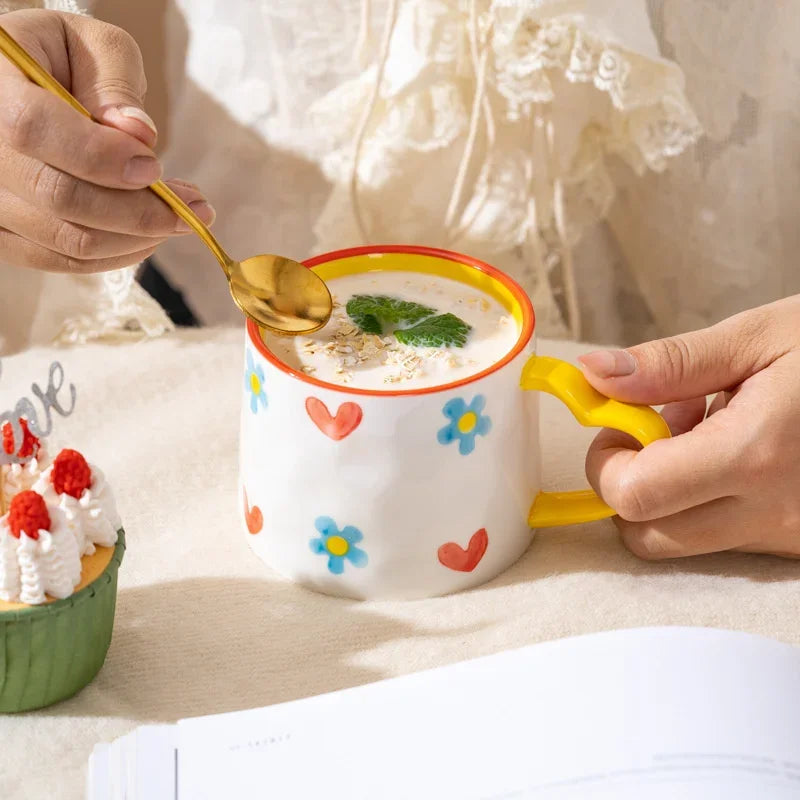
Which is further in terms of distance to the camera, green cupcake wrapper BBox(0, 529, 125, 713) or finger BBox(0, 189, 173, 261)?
finger BBox(0, 189, 173, 261)

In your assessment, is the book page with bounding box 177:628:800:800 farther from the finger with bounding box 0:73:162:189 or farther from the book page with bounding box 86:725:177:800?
the finger with bounding box 0:73:162:189

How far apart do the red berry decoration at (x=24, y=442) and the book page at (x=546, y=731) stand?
0.53 ft

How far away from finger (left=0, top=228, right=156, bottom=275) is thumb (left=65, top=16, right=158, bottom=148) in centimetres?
9

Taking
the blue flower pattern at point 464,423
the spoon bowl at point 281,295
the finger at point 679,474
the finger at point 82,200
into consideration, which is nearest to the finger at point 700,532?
the finger at point 679,474

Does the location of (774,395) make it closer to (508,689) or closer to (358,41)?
(508,689)

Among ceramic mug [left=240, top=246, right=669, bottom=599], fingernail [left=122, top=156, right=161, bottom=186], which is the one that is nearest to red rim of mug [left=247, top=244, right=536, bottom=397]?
ceramic mug [left=240, top=246, right=669, bottom=599]

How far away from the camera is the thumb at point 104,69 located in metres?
0.65

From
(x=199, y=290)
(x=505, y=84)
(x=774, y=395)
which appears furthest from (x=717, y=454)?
(x=199, y=290)

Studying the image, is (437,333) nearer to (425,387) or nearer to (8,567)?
(425,387)

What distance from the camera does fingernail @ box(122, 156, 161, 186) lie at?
1.90 feet

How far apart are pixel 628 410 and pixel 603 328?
412 millimetres

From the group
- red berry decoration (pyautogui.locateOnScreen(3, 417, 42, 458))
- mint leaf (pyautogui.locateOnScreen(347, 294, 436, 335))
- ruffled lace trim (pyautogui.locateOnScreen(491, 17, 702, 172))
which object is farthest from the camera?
ruffled lace trim (pyautogui.locateOnScreen(491, 17, 702, 172))

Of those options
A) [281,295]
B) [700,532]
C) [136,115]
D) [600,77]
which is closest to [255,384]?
[281,295]

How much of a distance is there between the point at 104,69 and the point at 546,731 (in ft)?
1.49
